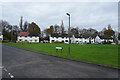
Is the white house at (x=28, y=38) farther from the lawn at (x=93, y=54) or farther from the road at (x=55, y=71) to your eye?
the road at (x=55, y=71)

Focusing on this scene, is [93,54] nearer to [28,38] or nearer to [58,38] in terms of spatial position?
[58,38]

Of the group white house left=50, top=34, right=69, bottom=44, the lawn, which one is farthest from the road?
white house left=50, top=34, right=69, bottom=44

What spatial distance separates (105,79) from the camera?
5031mm

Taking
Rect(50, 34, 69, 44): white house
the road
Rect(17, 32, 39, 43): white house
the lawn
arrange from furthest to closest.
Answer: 1. Rect(17, 32, 39, 43): white house
2. Rect(50, 34, 69, 44): white house
3. the lawn
4. the road

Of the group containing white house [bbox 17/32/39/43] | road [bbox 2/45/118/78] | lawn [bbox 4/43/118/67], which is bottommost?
road [bbox 2/45/118/78]

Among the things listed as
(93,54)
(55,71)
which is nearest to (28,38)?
(93,54)

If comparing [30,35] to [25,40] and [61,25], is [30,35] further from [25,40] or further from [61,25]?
[61,25]

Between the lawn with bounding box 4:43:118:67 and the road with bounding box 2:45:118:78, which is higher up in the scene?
the lawn with bounding box 4:43:118:67

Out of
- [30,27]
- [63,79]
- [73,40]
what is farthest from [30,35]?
[63,79]

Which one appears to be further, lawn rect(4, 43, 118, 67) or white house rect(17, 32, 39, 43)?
white house rect(17, 32, 39, 43)

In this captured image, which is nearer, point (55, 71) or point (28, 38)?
point (55, 71)

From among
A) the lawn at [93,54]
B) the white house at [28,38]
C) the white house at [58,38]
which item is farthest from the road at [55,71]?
the white house at [28,38]

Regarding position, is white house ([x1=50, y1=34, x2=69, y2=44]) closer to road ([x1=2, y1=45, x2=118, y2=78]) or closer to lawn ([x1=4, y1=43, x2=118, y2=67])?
lawn ([x1=4, y1=43, x2=118, y2=67])

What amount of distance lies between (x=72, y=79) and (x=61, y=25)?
81.8 m
